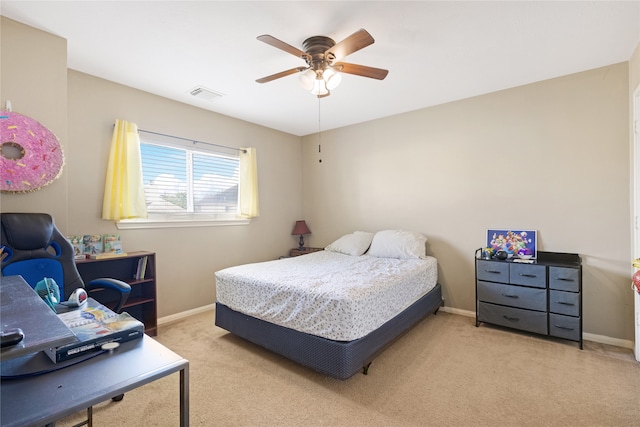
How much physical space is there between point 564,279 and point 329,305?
2.15 meters

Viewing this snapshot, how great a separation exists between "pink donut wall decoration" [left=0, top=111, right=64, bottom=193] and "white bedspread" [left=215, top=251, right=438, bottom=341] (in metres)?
1.50

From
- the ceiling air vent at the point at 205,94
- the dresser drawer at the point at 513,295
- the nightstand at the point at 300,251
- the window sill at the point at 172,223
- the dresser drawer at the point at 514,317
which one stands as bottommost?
the dresser drawer at the point at 514,317

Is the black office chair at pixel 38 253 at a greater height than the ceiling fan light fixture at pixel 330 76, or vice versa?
the ceiling fan light fixture at pixel 330 76

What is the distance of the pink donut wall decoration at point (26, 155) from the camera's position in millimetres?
1916

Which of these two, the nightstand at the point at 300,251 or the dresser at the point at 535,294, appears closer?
the dresser at the point at 535,294

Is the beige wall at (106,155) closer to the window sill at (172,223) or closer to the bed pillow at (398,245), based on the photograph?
the window sill at (172,223)

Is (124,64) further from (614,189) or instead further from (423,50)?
(614,189)

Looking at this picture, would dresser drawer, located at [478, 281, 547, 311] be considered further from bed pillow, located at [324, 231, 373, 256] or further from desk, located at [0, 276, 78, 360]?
desk, located at [0, 276, 78, 360]

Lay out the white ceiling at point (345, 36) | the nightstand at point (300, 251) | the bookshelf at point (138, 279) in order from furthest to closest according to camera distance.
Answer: the nightstand at point (300, 251) < the bookshelf at point (138, 279) < the white ceiling at point (345, 36)

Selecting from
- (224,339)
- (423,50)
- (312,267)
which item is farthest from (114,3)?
(224,339)

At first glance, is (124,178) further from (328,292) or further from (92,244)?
(328,292)

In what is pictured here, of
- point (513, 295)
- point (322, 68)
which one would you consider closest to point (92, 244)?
point (322, 68)

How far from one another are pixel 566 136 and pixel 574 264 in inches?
48.0

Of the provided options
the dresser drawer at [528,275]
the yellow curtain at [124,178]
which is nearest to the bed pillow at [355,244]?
the dresser drawer at [528,275]
